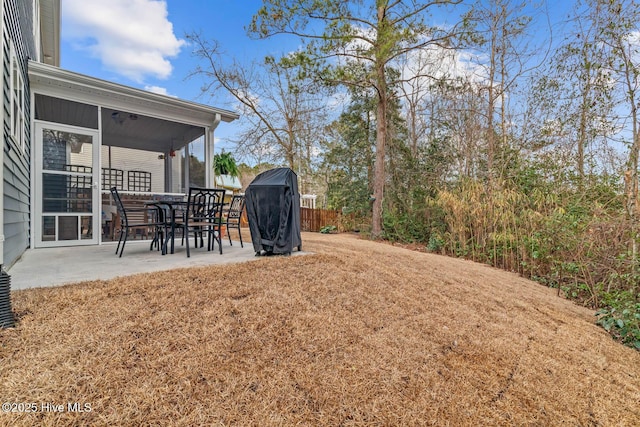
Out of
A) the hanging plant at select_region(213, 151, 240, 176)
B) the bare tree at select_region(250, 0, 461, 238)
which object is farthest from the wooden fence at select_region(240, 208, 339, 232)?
the bare tree at select_region(250, 0, 461, 238)

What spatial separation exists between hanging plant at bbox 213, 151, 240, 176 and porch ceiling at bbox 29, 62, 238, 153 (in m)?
6.38

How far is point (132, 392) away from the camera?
1344 mm

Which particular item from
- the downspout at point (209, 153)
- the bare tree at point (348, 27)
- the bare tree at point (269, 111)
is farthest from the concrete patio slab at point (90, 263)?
the bare tree at point (269, 111)

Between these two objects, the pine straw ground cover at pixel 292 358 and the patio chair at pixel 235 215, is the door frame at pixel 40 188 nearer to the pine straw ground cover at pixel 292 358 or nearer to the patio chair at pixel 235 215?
the patio chair at pixel 235 215

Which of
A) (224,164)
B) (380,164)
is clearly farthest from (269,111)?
(380,164)

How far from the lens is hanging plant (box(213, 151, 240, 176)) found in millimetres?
13547

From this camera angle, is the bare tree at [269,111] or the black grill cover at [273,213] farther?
the bare tree at [269,111]

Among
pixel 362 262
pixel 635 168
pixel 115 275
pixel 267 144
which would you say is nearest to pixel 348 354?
pixel 362 262

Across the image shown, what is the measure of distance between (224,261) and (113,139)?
252 inches

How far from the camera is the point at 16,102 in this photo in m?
3.38

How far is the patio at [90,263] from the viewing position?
2.60m

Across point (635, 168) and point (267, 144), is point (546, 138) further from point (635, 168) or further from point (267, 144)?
point (267, 144)

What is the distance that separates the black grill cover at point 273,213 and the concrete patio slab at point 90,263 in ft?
0.94

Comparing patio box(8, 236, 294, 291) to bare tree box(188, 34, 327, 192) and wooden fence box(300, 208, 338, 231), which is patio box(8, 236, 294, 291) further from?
bare tree box(188, 34, 327, 192)
